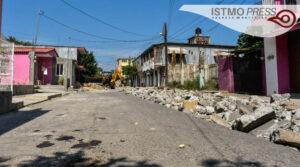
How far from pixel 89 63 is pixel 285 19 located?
30083 mm

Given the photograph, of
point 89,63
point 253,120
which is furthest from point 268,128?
point 89,63

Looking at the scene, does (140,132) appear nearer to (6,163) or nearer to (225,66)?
(6,163)

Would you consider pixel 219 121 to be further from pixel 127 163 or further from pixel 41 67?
pixel 41 67

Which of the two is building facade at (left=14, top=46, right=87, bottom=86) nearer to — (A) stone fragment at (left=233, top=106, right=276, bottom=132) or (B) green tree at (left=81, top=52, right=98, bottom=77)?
(B) green tree at (left=81, top=52, right=98, bottom=77)

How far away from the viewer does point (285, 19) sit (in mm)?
7281

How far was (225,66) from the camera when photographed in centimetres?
1088

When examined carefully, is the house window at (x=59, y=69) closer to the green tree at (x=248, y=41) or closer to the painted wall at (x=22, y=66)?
the painted wall at (x=22, y=66)

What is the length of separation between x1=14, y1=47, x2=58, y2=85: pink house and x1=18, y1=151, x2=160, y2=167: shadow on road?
42.8 ft

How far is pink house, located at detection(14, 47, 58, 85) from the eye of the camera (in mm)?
14234

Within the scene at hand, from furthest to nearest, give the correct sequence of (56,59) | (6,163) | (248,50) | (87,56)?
(87,56) → (56,59) → (248,50) → (6,163)

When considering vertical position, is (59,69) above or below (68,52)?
below

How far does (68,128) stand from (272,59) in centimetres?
835

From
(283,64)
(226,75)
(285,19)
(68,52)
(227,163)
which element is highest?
(68,52)

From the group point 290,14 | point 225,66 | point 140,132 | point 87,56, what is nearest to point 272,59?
point 290,14
